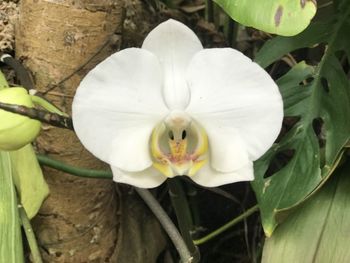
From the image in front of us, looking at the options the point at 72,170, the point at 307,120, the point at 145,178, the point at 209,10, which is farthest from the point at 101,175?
the point at 209,10

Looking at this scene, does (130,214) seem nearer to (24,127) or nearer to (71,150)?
(71,150)

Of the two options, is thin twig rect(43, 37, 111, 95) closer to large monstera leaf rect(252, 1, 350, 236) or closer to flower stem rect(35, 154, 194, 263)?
flower stem rect(35, 154, 194, 263)

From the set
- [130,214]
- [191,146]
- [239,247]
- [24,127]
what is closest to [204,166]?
[191,146]

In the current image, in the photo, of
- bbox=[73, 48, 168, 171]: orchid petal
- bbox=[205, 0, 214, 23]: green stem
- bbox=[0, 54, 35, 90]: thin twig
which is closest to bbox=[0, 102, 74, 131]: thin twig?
bbox=[73, 48, 168, 171]: orchid petal

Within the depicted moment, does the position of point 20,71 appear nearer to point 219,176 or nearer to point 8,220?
point 8,220

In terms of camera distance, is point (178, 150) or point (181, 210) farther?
point (181, 210)

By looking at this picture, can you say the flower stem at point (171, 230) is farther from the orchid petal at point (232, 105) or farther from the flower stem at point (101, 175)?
the orchid petal at point (232, 105)
